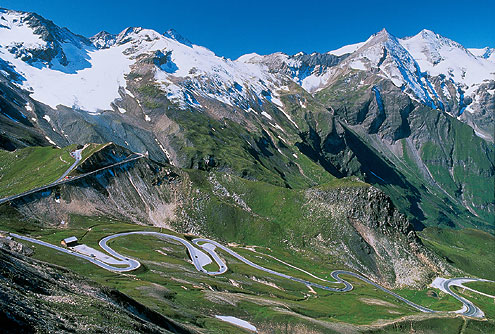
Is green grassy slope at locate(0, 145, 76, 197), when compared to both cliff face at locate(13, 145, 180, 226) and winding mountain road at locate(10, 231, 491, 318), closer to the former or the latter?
cliff face at locate(13, 145, 180, 226)

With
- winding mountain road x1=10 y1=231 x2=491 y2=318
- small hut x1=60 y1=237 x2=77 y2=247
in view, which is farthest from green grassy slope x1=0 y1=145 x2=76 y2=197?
small hut x1=60 y1=237 x2=77 y2=247

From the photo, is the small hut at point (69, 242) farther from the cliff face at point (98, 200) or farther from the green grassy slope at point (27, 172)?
the green grassy slope at point (27, 172)

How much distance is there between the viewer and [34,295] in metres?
32.4

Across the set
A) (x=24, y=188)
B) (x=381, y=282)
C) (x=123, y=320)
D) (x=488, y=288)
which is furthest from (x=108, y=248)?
(x=488, y=288)

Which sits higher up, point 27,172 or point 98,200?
point 27,172

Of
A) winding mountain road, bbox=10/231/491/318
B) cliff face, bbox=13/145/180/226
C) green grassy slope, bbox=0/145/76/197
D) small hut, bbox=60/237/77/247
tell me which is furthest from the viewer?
green grassy slope, bbox=0/145/76/197

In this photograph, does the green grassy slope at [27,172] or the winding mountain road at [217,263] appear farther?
the green grassy slope at [27,172]

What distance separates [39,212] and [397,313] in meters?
140

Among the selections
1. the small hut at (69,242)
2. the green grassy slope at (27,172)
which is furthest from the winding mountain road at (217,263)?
the green grassy slope at (27,172)

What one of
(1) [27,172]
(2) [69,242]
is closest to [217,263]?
(2) [69,242]

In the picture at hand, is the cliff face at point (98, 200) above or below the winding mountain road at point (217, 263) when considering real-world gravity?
above

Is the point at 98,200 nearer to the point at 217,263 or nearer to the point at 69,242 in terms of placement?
the point at 69,242

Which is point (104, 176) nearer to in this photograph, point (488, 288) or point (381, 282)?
point (381, 282)

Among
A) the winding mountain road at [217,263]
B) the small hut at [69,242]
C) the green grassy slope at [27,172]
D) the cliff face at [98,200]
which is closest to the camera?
the winding mountain road at [217,263]
